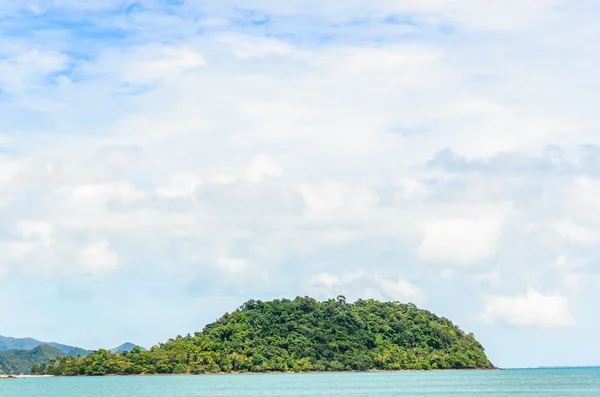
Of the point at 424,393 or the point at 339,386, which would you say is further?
the point at 339,386

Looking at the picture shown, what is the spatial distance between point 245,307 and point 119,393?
79.3m

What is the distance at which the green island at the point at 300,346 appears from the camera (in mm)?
153000

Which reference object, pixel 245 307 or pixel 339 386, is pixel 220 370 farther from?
pixel 339 386

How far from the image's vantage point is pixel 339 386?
104m

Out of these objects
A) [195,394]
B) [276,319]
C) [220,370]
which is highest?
[276,319]

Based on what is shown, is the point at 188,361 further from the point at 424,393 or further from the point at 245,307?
the point at 424,393

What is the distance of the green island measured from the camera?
153m

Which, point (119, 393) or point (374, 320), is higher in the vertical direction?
point (374, 320)

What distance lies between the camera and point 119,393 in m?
95.8

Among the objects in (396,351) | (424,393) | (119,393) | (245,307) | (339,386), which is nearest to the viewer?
(424,393)

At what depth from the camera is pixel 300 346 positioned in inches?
6225

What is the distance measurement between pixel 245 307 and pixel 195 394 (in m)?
84.5

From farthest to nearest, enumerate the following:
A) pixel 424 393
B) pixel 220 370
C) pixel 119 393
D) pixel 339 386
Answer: pixel 220 370, pixel 339 386, pixel 119 393, pixel 424 393

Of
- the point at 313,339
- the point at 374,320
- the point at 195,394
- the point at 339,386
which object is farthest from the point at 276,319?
the point at 195,394
